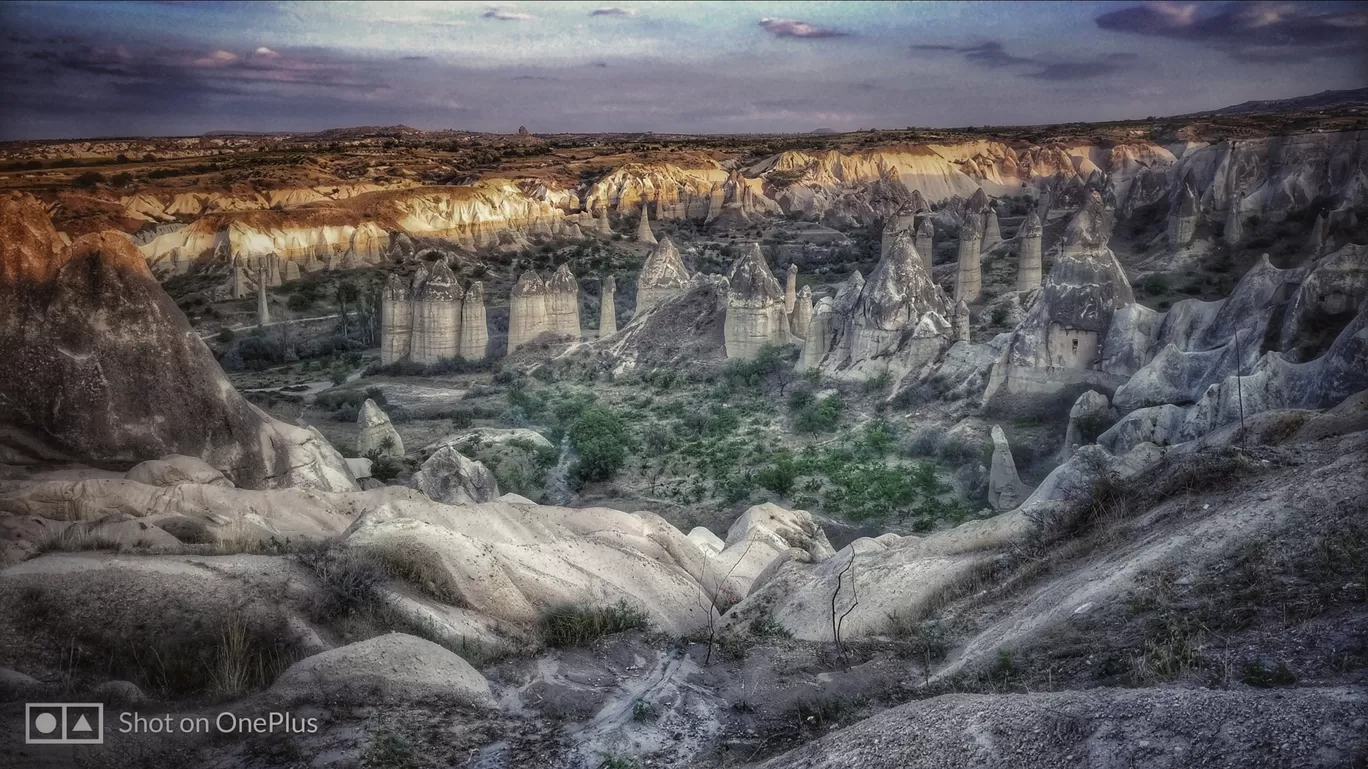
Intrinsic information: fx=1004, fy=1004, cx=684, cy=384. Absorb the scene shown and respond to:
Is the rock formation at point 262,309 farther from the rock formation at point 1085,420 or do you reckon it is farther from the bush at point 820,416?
the rock formation at point 1085,420

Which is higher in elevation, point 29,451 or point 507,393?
point 29,451

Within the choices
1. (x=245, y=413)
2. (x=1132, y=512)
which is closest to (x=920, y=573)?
(x=1132, y=512)

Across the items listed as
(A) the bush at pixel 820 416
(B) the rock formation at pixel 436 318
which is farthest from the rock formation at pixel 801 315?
(B) the rock formation at pixel 436 318

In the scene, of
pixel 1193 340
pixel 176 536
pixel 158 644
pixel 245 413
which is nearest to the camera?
pixel 158 644

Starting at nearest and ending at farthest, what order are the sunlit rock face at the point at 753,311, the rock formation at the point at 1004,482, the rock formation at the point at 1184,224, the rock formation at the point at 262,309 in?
the rock formation at the point at 1004,482 < the sunlit rock face at the point at 753,311 < the rock formation at the point at 1184,224 < the rock formation at the point at 262,309

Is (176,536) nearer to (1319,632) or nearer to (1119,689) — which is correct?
(1119,689)

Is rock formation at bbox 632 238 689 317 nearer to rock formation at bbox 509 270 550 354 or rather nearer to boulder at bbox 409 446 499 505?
rock formation at bbox 509 270 550 354

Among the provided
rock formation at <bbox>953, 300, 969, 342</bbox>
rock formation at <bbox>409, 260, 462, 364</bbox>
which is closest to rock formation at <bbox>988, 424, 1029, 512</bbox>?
rock formation at <bbox>953, 300, 969, 342</bbox>
